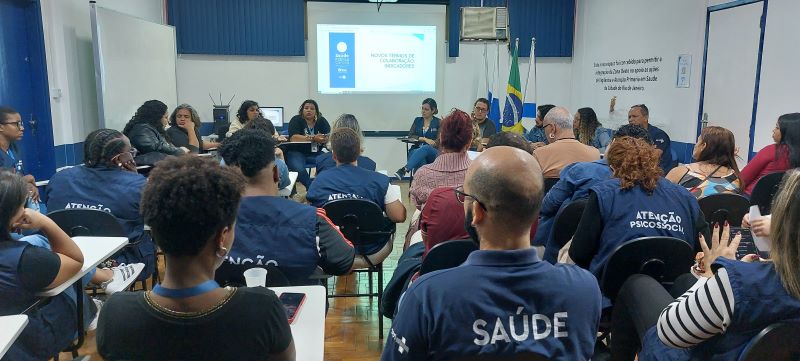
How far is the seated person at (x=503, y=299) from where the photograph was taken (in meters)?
1.11

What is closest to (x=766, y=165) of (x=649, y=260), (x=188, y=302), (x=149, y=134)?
(x=649, y=260)

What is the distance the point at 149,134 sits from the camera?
462 centimetres

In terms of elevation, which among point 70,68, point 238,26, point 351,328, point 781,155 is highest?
point 238,26

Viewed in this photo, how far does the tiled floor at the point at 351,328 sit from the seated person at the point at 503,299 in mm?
1783

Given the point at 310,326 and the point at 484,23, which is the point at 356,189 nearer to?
the point at 310,326

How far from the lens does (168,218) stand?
112cm

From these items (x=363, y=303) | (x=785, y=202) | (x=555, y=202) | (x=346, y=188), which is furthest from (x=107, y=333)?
(x=363, y=303)

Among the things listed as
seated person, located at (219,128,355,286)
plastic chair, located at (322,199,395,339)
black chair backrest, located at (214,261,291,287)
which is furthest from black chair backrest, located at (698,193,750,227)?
black chair backrest, located at (214,261,291,287)

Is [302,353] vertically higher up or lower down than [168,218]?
lower down

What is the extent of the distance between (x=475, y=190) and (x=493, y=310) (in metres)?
0.28

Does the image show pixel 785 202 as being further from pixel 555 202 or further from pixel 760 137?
pixel 760 137

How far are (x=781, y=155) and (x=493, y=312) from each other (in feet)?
11.5

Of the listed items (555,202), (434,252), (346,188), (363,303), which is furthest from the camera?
(363,303)

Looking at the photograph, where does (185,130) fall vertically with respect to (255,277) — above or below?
above
